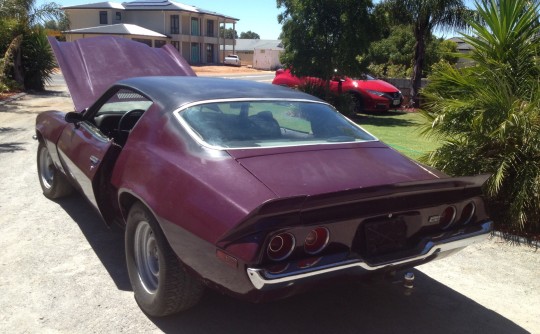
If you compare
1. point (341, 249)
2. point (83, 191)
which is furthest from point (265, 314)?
point (83, 191)

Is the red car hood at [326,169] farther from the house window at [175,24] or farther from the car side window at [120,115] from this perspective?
the house window at [175,24]

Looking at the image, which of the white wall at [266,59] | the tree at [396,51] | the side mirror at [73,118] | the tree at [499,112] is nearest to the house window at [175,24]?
the white wall at [266,59]

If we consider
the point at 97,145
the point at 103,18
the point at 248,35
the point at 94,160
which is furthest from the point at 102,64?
the point at 248,35

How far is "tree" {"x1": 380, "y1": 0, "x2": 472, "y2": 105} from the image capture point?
56.9ft

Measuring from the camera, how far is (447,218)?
10.6ft

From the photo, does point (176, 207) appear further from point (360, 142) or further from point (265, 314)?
point (360, 142)

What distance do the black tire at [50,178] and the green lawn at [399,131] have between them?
4994 mm

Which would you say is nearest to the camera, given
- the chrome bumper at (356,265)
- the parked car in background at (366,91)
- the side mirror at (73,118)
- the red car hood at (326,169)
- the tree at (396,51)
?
the chrome bumper at (356,265)

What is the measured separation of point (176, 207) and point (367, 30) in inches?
499

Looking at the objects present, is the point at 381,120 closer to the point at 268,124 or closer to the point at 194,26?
the point at 268,124

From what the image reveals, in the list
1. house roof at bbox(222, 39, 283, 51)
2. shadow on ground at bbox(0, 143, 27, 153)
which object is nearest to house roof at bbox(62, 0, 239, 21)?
house roof at bbox(222, 39, 283, 51)

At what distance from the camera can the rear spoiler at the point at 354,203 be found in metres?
2.49

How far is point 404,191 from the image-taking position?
113 inches

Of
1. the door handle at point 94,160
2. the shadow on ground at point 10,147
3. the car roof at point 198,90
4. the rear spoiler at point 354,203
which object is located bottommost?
the shadow on ground at point 10,147
